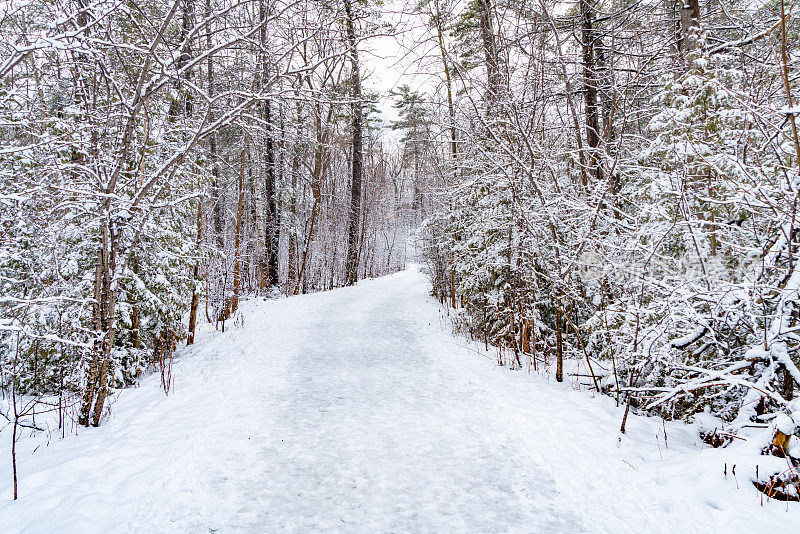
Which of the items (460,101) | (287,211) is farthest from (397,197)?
(460,101)

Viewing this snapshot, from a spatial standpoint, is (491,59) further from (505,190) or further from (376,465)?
(376,465)

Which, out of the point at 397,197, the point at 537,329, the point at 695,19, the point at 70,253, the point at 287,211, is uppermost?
the point at 397,197

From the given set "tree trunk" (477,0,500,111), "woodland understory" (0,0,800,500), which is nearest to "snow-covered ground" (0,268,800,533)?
"woodland understory" (0,0,800,500)

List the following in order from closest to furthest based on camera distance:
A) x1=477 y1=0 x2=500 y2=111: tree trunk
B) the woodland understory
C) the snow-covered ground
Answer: the snow-covered ground, the woodland understory, x1=477 y1=0 x2=500 y2=111: tree trunk

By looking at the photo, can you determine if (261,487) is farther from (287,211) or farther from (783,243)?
(287,211)

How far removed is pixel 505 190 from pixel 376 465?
538cm

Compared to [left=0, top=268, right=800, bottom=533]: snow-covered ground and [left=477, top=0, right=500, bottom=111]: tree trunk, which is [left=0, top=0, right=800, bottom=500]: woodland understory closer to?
[left=477, top=0, right=500, bottom=111]: tree trunk

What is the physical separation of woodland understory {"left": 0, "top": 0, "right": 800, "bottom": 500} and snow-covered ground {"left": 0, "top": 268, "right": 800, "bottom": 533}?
0.43 m

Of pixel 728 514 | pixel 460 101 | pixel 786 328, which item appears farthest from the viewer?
pixel 460 101

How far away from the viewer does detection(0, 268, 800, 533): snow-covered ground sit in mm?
2771

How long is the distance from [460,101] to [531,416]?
4845 mm

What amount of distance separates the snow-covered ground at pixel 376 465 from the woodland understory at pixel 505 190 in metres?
0.43

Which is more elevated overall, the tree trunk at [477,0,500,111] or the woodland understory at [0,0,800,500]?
the tree trunk at [477,0,500,111]

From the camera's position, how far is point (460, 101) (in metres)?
6.54
